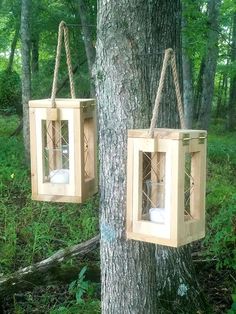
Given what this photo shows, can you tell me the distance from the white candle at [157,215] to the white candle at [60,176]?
0.54 metres

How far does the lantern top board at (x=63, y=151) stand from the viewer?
2.31 metres

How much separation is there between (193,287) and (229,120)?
12620mm

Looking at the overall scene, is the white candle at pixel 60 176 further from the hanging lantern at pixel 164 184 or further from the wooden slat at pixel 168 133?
the wooden slat at pixel 168 133

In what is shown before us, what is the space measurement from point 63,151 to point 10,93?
338 inches

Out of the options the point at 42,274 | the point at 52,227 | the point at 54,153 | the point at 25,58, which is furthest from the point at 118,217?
the point at 25,58

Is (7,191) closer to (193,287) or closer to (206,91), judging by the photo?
(193,287)

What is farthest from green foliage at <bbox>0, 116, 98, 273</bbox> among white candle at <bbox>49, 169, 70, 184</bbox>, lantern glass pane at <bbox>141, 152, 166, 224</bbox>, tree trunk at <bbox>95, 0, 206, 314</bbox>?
lantern glass pane at <bbox>141, 152, 166, 224</bbox>

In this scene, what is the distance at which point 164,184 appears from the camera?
2164 mm

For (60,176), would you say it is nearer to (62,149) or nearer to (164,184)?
(62,149)

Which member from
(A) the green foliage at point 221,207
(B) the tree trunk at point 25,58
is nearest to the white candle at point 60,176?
(A) the green foliage at point 221,207

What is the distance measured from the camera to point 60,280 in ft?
13.4

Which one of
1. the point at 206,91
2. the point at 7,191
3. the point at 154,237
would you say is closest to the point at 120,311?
the point at 154,237

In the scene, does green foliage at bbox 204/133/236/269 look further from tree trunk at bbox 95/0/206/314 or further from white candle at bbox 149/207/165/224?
white candle at bbox 149/207/165/224

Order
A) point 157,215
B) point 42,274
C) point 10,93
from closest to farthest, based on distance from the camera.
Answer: point 157,215, point 42,274, point 10,93
